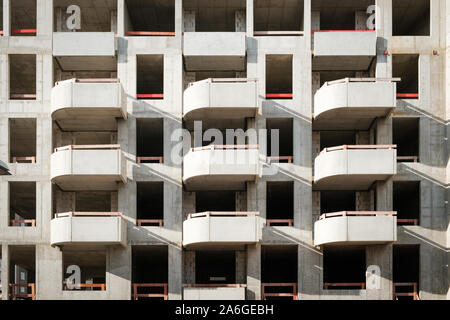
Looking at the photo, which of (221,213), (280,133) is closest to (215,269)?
(280,133)

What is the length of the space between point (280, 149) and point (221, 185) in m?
5.85

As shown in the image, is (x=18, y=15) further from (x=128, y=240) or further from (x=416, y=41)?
(x=416, y=41)

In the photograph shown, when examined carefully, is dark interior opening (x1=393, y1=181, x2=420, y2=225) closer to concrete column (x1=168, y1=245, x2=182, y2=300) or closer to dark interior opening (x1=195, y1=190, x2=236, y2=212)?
dark interior opening (x1=195, y1=190, x2=236, y2=212)

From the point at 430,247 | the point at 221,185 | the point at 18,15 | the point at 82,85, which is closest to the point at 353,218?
the point at 430,247

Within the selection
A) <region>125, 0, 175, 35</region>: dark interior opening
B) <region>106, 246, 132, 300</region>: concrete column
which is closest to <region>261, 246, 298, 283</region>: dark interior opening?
<region>106, 246, 132, 300</region>: concrete column

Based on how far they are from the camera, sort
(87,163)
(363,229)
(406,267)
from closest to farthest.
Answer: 1. (363,229)
2. (87,163)
3. (406,267)

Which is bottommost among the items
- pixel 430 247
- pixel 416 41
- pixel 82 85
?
pixel 430 247

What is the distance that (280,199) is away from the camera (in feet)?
137

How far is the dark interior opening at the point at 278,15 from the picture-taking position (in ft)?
128

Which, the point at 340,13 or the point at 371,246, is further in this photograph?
the point at 340,13

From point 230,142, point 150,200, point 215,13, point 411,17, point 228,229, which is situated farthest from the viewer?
point 150,200

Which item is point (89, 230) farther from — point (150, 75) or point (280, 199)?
point (280, 199)

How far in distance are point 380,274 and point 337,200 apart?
711cm

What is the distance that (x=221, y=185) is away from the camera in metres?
38.0
